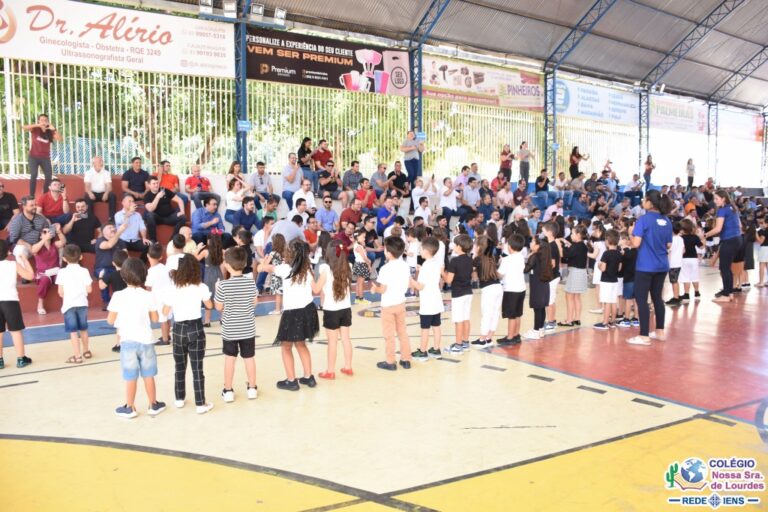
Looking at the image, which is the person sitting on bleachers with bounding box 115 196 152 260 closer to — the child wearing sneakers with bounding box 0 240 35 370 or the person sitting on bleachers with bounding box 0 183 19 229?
the person sitting on bleachers with bounding box 0 183 19 229

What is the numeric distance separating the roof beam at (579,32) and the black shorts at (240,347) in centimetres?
2065

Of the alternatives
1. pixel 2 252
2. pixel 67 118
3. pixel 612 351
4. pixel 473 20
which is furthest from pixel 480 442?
pixel 473 20

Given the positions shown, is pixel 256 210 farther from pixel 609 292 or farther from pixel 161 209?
pixel 609 292

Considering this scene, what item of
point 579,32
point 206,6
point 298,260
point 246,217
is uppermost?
point 579,32

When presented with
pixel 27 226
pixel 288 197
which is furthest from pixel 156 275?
pixel 288 197

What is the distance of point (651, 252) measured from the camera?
8.48 m

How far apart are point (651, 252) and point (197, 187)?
917cm

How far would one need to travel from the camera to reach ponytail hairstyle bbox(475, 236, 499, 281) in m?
8.20

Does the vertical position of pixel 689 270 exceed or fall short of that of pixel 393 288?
it falls short

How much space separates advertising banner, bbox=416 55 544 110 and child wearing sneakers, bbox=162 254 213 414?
629 inches

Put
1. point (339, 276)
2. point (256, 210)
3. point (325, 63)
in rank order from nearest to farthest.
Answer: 1. point (339, 276)
2. point (256, 210)
3. point (325, 63)

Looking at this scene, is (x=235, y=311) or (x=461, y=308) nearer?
(x=235, y=311)

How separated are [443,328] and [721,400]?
423 cm

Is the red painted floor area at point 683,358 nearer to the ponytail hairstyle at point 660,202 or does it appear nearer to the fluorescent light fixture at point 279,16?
the ponytail hairstyle at point 660,202
